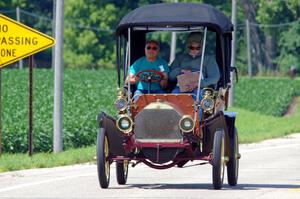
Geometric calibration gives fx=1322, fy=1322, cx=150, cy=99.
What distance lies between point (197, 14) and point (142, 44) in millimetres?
1541

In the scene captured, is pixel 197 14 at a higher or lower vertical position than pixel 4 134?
higher

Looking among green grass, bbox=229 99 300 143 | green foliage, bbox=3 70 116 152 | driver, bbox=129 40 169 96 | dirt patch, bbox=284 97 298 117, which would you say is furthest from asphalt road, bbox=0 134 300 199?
dirt patch, bbox=284 97 298 117

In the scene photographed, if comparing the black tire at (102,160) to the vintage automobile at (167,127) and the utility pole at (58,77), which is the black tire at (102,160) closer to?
the vintage automobile at (167,127)

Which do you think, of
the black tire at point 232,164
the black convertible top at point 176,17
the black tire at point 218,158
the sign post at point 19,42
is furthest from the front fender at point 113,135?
the sign post at point 19,42

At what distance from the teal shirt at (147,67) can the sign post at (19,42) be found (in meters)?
5.56

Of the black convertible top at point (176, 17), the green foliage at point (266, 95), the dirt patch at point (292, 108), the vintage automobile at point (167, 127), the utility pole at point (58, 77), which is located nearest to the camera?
the vintage automobile at point (167, 127)

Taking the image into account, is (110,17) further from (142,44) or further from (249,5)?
(142,44)

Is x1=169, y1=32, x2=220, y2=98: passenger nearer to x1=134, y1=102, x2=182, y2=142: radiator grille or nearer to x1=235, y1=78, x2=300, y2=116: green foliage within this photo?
x1=134, y1=102, x2=182, y2=142: radiator grille

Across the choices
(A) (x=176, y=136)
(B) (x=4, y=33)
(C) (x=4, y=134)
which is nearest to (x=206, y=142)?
(A) (x=176, y=136)

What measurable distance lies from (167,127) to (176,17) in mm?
1565

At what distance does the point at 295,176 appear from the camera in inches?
735

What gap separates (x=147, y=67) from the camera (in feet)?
55.6

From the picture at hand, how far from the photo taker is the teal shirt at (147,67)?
16797 millimetres

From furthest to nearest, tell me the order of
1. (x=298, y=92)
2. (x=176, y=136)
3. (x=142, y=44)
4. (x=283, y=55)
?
(x=283, y=55), (x=298, y=92), (x=142, y=44), (x=176, y=136)
